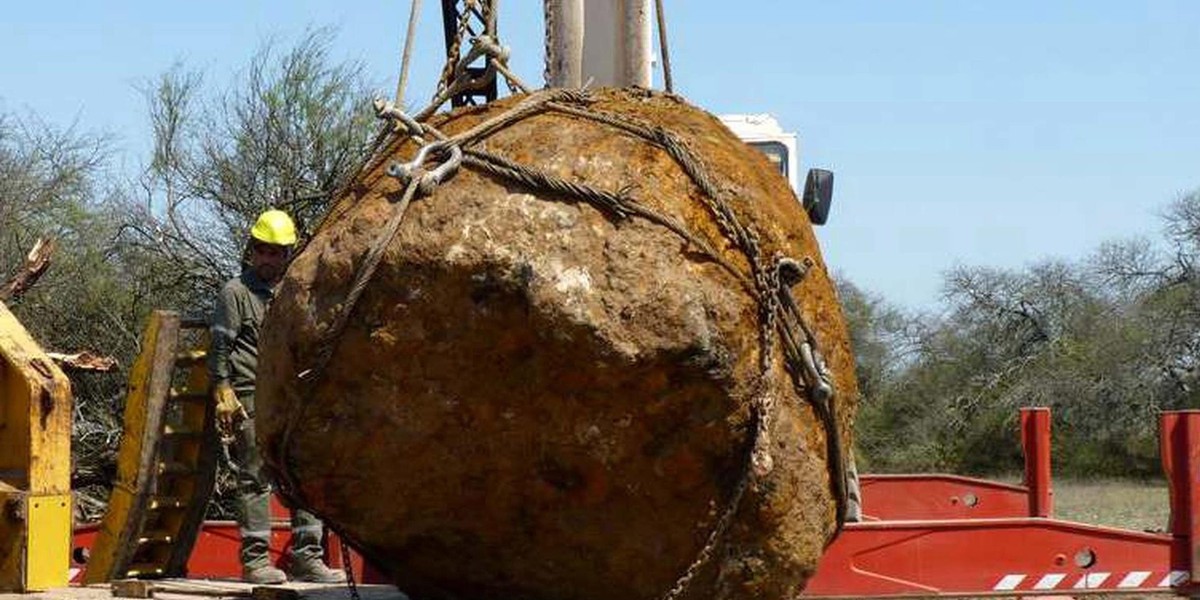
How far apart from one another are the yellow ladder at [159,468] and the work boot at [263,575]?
10.5 inches

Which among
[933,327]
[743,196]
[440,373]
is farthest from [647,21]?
[933,327]

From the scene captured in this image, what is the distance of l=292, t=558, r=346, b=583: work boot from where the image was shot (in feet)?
27.9

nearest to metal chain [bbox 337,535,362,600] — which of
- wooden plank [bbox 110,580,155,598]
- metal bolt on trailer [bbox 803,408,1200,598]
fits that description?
wooden plank [bbox 110,580,155,598]

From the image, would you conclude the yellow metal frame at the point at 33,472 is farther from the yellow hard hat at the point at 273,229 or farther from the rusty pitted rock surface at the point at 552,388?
the yellow hard hat at the point at 273,229

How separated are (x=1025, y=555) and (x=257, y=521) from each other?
3468 mm

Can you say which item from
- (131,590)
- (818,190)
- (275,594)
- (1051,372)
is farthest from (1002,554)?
(1051,372)

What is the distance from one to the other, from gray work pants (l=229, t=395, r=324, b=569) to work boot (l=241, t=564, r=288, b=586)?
0.12 ft

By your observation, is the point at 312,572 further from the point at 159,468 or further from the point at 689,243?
the point at 689,243

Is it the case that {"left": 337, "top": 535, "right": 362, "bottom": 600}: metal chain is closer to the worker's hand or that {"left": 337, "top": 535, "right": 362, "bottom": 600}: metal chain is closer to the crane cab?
the worker's hand

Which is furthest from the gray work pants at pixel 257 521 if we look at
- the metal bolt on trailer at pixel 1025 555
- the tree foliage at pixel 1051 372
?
the tree foliage at pixel 1051 372

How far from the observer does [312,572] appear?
8531mm

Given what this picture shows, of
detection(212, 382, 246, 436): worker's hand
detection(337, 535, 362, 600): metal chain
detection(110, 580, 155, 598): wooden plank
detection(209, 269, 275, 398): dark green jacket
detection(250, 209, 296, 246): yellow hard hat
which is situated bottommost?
detection(110, 580, 155, 598): wooden plank

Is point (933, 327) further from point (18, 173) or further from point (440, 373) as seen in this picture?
point (440, 373)

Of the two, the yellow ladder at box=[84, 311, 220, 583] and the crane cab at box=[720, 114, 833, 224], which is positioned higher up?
the crane cab at box=[720, 114, 833, 224]
